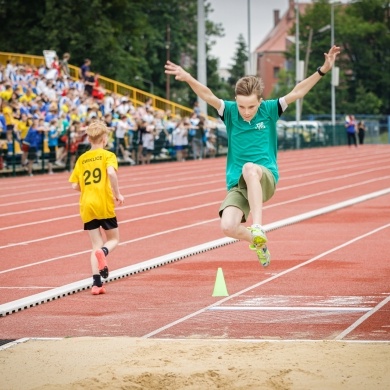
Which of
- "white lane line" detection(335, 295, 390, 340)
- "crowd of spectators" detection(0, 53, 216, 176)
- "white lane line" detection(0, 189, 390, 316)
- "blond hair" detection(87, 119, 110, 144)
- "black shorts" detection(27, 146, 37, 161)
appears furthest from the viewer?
"black shorts" detection(27, 146, 37, 161)

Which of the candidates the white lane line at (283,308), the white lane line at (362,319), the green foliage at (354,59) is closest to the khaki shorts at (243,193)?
the white lane line at (283,308)

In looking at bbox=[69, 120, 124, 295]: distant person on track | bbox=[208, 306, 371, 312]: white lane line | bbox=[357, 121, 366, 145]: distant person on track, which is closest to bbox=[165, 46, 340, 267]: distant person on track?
bbox=[208, 306, 371, 312]: white lane line

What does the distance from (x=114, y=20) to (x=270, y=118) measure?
51.2 meters

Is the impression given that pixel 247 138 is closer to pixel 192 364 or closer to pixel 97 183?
pixel 97 183

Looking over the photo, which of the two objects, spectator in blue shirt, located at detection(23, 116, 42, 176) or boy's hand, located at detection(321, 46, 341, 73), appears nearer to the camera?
boy's hand, located at detection(321, 46, 341, 73)

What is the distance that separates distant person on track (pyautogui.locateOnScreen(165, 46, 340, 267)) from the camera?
936cm

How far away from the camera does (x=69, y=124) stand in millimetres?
32844

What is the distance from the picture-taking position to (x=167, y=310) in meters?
9.76

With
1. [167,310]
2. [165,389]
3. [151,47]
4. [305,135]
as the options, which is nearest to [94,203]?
[167,310]

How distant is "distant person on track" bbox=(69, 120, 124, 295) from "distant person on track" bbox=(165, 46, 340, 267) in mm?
1580

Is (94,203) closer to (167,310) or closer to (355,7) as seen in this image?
(167,310)

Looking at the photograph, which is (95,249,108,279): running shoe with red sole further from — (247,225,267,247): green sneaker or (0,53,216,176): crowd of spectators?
(0,53,216,176): crowd of spectators

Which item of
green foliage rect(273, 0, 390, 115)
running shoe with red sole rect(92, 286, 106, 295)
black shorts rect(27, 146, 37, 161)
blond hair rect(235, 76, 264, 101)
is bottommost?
running shoe with red sole rect(92, 286, 106, 295)

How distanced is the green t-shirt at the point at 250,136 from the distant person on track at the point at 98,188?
1.60 m
